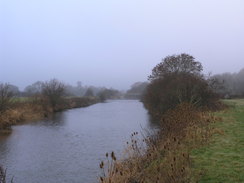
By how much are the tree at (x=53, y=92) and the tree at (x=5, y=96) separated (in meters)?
17.9

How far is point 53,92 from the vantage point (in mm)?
49406

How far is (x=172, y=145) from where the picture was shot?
10172 mm

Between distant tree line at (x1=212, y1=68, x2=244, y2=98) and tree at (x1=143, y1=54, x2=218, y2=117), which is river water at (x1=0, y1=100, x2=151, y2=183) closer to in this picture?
tree at (x1=143, y1=54, x2=218, y2=117)

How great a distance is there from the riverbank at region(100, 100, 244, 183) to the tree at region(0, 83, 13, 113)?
1746cm

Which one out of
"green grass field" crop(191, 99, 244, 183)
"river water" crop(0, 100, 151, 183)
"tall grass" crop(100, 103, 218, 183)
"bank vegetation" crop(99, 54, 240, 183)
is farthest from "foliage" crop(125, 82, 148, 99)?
"green grass field" crop(191, 99, 244, 183)

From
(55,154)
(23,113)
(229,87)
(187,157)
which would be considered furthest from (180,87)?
(229,87)

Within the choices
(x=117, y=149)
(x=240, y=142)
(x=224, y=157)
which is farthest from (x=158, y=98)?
(x=224, y=157)

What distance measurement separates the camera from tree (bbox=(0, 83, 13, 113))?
88.1 ft

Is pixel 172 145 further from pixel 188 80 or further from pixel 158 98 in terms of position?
pixel 158 98

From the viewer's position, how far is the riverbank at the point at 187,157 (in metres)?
7.05

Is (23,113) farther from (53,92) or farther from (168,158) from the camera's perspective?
(168,158)

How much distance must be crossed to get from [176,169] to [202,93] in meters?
20.0

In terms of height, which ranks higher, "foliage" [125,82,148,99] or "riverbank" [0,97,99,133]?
"foliage" [125,82,148,99]

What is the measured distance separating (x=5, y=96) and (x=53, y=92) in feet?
69.8
